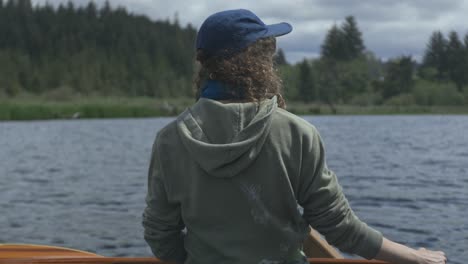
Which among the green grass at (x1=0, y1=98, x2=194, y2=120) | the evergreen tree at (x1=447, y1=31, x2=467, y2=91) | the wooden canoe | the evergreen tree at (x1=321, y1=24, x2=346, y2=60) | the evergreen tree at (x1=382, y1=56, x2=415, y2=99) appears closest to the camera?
the wooden canoe

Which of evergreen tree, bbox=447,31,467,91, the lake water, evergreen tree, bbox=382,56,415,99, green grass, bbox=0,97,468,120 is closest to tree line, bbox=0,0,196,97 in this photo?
green grass, bbox=0,97,468,120

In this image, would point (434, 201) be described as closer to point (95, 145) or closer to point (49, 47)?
point (95, 145)

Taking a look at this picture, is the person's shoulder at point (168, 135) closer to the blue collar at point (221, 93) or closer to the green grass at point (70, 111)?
the blue collar at point (221, 93)

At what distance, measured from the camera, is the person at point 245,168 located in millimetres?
2148

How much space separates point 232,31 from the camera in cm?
226

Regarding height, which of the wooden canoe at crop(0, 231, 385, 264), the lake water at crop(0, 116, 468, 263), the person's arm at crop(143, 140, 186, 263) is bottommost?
the lake water at crop(0, 116, 468, 263)

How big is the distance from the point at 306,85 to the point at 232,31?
93522mm

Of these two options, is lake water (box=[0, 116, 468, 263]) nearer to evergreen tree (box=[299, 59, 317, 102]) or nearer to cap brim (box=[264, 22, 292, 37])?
cap brim (box=[264, 22, 292, 37])

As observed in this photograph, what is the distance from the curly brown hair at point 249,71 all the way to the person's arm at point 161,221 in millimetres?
336

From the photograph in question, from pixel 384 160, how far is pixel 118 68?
97.4m

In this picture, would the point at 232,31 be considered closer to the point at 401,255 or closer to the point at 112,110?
the point at 401,255

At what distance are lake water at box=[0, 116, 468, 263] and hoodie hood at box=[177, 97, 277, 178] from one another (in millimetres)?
6573

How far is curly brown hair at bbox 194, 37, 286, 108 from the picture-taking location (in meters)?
2.23

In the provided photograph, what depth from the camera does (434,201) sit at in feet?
44.5
